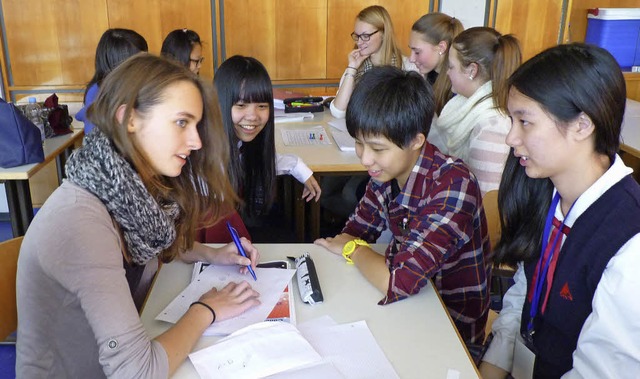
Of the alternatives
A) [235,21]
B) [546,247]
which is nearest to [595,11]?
[235,21]

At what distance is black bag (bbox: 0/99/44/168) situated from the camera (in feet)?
7.59

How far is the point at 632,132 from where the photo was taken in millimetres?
3010

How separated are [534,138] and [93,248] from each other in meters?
0.88

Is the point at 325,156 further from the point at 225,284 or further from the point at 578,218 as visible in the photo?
the point at 578,218

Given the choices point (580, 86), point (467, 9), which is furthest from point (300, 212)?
point (467, 9)

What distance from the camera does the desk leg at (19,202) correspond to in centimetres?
246

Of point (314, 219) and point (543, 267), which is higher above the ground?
point (543, 267)

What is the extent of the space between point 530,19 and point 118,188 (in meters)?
4.11

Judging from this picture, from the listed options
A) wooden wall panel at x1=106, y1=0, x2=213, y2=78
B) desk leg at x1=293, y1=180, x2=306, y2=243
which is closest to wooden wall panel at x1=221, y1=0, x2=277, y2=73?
wooden wall panel at x1=106, y1=0, x2=213, y2=78

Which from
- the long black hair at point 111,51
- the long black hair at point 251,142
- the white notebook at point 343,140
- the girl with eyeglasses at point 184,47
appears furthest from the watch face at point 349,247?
the girl with eyeglasses at point 184,47

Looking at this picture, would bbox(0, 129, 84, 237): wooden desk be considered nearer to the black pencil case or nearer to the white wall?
the black pencil case

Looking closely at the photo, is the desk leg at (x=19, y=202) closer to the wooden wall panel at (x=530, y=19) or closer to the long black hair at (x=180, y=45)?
the long black hair at (x=180, y=45)

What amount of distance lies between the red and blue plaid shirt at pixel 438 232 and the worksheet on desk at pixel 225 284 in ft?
0.83

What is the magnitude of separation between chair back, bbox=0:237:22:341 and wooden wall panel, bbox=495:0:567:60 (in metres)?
3.92
